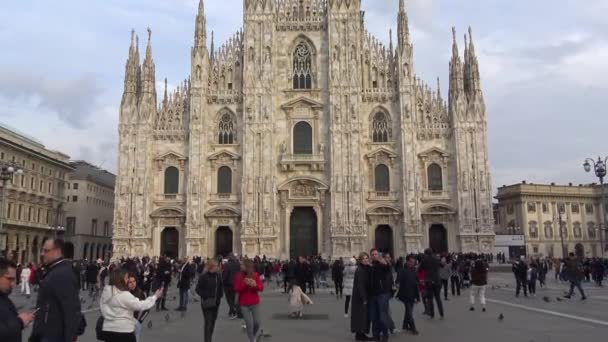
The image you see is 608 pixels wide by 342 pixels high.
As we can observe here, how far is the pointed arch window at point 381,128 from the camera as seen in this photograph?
143ft

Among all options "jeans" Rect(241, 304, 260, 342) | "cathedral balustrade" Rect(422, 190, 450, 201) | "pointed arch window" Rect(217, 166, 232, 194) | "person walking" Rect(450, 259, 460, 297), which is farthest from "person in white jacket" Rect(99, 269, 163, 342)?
"cathedral balustrade" Rect(422, 190, 450, 201)

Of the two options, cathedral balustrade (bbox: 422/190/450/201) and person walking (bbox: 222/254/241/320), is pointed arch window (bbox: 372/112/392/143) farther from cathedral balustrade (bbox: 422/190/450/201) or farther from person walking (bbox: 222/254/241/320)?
person walking (bbox: 222/254/241/320)

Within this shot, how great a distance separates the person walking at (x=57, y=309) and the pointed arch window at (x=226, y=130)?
125 ft

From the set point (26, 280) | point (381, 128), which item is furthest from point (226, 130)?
point (26, 280)

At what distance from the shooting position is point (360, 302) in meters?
11.1

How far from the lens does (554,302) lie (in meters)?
18.6

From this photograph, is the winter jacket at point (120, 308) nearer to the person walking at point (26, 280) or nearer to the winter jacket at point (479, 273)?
the winter jacket at point (479, 273)

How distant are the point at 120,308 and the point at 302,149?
37.5m

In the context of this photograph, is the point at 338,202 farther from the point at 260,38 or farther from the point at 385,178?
the point at 260,38

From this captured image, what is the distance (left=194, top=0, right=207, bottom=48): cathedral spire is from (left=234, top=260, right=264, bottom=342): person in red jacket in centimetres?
3584

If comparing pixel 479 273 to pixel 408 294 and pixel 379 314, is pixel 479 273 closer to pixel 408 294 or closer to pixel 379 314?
pixel 408 294

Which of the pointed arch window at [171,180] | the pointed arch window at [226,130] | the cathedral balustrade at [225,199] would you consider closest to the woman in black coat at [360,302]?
the cathedral balustrade at [225,199]

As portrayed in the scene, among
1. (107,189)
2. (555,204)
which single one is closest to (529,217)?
(555,204)

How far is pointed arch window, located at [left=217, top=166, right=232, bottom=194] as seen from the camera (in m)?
43.0
